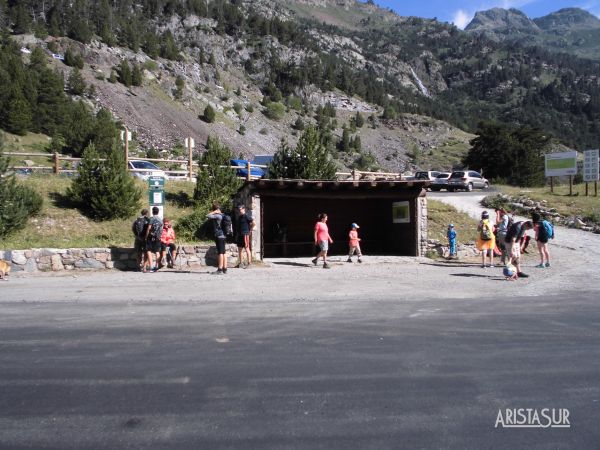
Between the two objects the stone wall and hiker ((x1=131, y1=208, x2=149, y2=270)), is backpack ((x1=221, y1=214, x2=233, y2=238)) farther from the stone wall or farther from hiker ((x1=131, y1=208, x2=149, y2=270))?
hiker ((x1=131, y1=208, x2=149, y2=270))

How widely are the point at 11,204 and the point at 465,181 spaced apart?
28.2 meters

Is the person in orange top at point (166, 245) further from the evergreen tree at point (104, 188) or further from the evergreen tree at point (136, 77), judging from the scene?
the evergreen tree at point (136, 77)

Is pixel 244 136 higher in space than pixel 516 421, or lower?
higher

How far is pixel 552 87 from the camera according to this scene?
155625mm

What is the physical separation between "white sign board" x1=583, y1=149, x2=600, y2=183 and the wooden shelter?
12.8m

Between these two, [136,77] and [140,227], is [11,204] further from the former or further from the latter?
[136,77]

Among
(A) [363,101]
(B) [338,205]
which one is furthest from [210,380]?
(A) [363,101]

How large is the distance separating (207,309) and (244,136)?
63099 millimetres

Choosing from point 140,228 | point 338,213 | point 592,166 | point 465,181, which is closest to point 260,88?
point 465,181

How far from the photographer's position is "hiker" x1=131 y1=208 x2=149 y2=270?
12.8 meters

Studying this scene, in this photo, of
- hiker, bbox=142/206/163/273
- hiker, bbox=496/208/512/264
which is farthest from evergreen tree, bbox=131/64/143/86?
hiker, bbox=496/208/512/264

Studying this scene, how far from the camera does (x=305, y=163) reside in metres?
20.8

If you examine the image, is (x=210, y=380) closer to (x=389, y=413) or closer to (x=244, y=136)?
(x=389, y=413)

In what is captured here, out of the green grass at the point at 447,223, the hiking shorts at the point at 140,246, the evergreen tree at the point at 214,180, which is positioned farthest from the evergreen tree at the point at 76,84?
the hiking shorts at the point at 140,246
